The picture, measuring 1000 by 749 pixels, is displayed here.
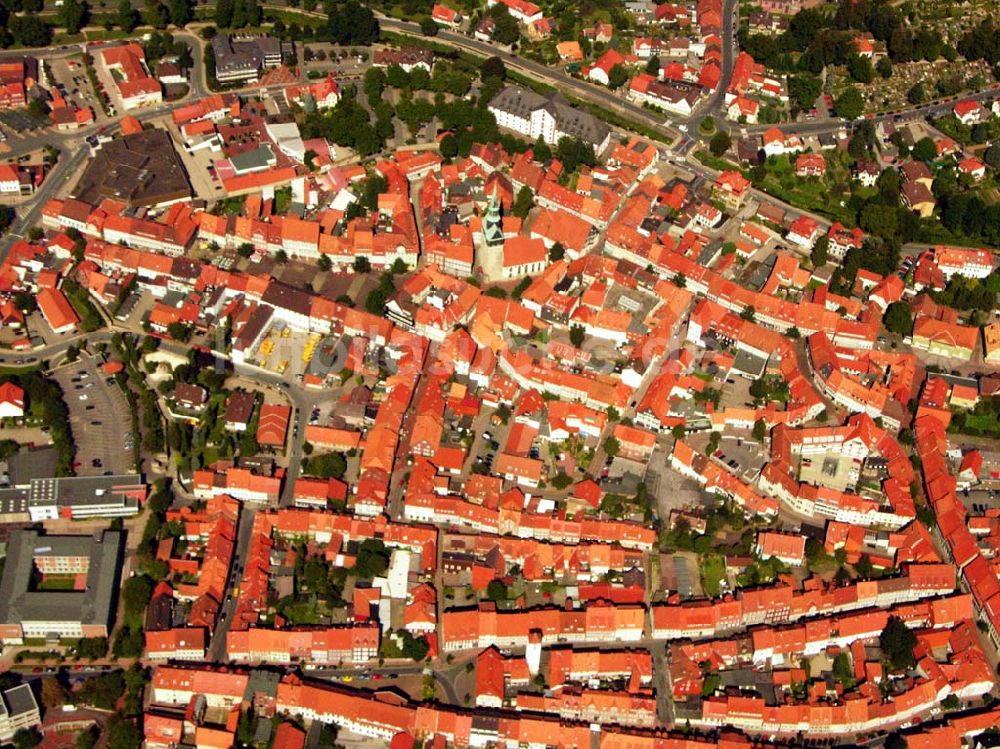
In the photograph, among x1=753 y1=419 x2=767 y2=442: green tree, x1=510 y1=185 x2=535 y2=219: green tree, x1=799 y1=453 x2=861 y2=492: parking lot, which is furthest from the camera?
x1=510 y1=185 x2=535 y2=219: green tree

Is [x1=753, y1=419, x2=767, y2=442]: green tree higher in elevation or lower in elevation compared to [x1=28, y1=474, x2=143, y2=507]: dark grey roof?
higher

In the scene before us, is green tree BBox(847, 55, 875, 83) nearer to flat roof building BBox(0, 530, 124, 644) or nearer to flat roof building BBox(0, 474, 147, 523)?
flat roof building BBox(0, 474, 147, 523)

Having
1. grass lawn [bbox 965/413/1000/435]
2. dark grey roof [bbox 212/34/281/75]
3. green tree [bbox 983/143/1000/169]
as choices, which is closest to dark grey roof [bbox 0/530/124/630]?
dark grey roof [bbox 212/34/281/75]

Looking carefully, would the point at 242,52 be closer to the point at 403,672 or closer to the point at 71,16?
the point at 71,16

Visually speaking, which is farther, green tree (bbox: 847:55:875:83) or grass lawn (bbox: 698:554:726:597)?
green tree (bbox: 847:55:875:83)

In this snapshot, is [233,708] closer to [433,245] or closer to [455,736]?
[455,736]

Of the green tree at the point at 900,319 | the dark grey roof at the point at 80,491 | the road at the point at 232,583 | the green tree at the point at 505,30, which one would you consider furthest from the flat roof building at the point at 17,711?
the green tree at the point at 505,30

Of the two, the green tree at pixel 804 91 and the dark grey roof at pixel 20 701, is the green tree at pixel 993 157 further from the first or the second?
the dark grey roof at pixel 20 701

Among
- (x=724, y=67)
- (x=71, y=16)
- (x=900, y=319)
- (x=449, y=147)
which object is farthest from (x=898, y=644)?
(x=71, y=16)
